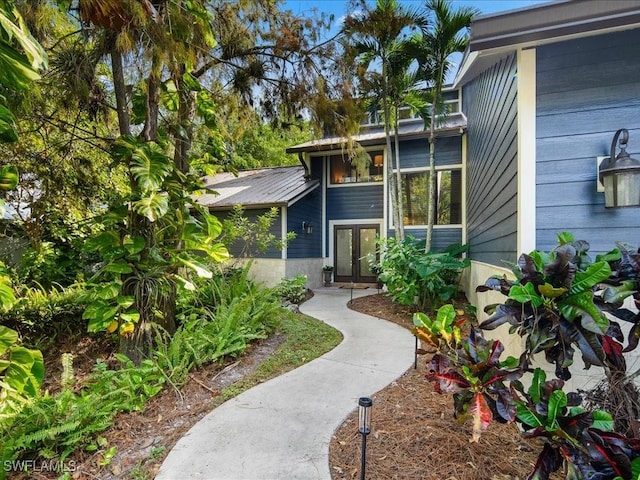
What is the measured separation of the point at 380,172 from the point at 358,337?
6.34 meters

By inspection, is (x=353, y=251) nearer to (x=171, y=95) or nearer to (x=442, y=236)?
(x=442, y=236)

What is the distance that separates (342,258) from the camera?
11.0m

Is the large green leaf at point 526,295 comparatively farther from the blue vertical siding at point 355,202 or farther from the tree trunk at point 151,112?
the blue vertical siding at point 355,202

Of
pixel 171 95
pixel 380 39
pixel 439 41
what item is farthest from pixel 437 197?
pixel 171 95

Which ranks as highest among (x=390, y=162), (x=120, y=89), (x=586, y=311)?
(x=120, y=89)

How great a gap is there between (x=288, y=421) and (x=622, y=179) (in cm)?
319

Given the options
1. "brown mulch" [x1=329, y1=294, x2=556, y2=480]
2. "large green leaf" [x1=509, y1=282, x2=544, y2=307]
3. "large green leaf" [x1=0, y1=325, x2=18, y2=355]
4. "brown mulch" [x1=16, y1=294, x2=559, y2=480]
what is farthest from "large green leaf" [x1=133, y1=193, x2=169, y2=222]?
"large green leaf" [x1=509, y1=282, x2=544, y2=307]

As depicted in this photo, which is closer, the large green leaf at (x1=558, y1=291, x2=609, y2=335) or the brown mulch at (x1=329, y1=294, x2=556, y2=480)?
the large green leaf at (x1=558, y1=291, x2=609, y2=335)

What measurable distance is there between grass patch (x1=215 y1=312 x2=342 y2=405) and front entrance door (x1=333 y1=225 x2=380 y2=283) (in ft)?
15.1

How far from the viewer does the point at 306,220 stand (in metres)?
10.3

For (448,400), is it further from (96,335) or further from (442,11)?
(442,11)

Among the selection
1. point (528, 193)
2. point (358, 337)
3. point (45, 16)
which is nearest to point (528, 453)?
point (528, 193)

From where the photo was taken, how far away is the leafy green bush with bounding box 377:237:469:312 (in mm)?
6074

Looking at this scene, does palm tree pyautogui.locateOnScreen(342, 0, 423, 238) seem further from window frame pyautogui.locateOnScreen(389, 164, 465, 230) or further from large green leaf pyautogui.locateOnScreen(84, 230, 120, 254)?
large green leaf pyautogui.locateOnScreen(84, 230, 120, 254)
